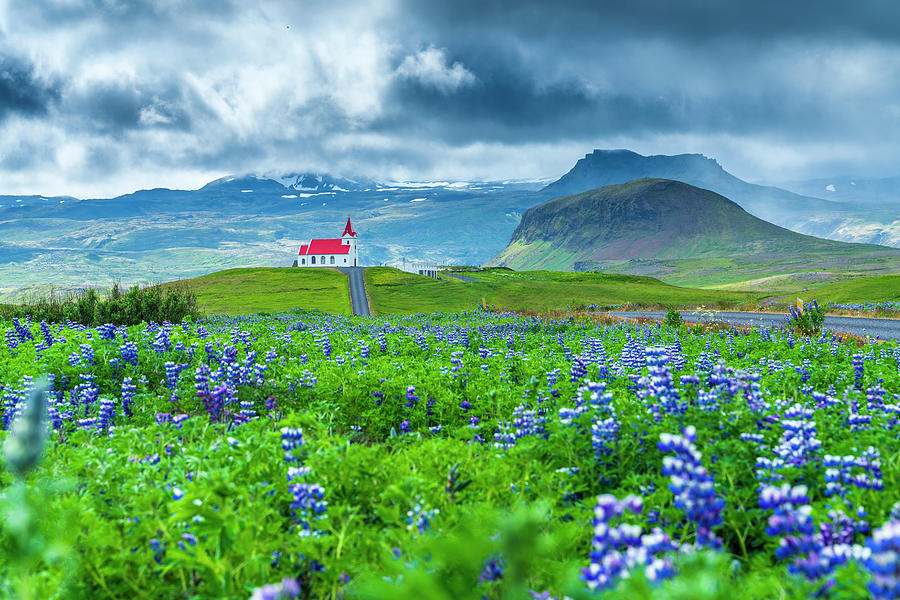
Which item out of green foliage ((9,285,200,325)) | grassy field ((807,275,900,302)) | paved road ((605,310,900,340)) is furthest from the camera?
grassy field ((807,275,900,302))

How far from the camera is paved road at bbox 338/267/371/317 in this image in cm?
6700

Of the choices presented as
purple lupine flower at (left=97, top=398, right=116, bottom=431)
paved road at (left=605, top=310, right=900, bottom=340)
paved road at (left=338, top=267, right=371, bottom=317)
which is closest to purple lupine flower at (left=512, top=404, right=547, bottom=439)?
purple lupine flower at (left=97, top=398, right=116, bottom=431)

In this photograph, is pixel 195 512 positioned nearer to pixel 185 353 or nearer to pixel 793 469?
pixel 793 469

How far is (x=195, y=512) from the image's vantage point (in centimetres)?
388

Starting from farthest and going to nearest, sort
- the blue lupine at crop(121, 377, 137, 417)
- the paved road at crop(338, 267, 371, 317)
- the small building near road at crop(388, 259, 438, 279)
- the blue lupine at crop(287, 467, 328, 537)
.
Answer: the small building near road at crop(388, 259, 438, 279)
the paved road at crop(338, 267, 371, 317)
the blue lupine at crop(121, 377, 137, 417)
the blue lupine at crop(287, 467, 328, 537)

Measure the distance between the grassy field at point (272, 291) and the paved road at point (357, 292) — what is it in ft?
3.53

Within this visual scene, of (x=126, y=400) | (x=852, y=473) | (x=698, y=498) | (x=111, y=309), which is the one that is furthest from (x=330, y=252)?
(x=698, y=498)

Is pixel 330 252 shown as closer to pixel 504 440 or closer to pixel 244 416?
pixel 244 416

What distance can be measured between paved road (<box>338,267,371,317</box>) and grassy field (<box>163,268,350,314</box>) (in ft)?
3.53

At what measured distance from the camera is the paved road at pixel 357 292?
67.0 m

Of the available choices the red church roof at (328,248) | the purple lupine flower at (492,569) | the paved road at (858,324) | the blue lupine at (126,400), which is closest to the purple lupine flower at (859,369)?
the purple lupine flower at (492,569)

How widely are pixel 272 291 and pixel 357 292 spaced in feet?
46.0

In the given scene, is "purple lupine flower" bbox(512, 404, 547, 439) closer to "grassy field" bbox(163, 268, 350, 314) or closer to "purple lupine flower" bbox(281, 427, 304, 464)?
"purple lupine flower" bbox(281, 427, 304, 464)

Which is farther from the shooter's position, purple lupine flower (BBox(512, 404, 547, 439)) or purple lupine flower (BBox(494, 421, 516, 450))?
purple lupine flower (BBox(512, 404, 547, 439))
